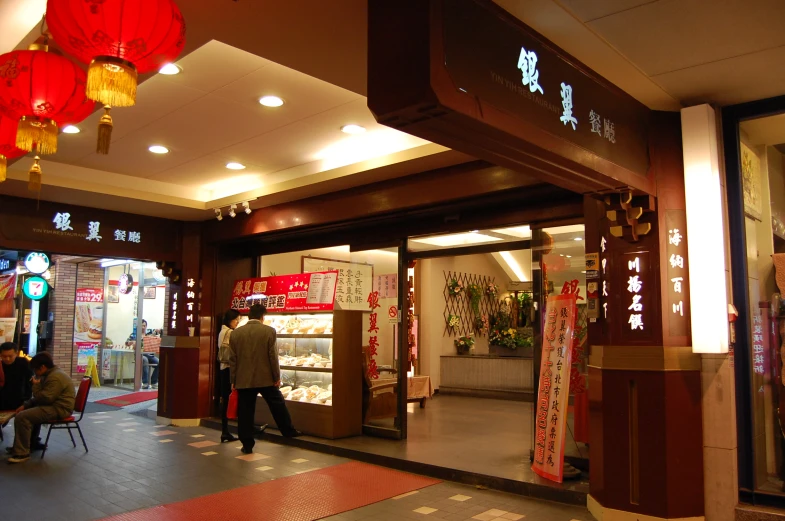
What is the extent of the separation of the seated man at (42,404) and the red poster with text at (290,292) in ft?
8.26

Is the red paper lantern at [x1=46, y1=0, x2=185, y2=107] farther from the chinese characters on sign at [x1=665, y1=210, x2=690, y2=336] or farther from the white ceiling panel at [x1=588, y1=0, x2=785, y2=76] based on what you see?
the chinese characters on sign at [x1=665, y1=210, x2=690, y2=336]

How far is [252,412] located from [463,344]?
226 inches

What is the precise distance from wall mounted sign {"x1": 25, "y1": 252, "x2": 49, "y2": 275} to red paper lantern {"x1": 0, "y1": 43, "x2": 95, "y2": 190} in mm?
8497

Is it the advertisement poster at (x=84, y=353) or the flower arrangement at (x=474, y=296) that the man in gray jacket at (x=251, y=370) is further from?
the advertisement poster at (x=84, y=353)

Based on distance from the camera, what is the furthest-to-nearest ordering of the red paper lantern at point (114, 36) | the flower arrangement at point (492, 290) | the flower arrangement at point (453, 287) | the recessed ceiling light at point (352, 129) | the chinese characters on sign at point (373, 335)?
the flower arrangement at point (492, 290), the flower arrangement at point (453, 287), the chinese characters on sign at point (373, 335), the recessed ceiling light at point (352, 129), the red paper lantern at point (114, 36)

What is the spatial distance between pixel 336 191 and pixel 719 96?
13.3ft

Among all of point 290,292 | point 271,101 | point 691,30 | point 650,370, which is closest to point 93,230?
point 290,292

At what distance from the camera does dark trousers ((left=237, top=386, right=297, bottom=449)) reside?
21.2 feet

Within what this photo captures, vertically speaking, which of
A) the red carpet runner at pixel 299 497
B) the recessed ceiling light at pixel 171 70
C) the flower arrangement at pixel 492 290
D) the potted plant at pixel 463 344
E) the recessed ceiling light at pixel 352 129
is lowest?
the red carpet runner at pixel 299 497

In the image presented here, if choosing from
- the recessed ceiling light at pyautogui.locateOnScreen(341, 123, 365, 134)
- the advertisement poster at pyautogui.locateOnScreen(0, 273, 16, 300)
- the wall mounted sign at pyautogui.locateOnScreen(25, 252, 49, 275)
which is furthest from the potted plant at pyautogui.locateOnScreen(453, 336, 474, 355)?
the advertisement poster at pyautogui.locateOnScreen(0, 273, 16, 300)

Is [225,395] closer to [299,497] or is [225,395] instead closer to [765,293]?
[299,497]

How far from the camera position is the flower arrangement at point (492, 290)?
1231 centimetres

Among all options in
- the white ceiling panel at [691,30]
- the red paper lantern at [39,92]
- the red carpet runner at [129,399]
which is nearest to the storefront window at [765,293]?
the white ceiling panel at [691,30]

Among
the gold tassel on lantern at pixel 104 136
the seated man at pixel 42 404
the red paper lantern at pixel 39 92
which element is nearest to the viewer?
the gold tassel on lantern at pixel 104 136
